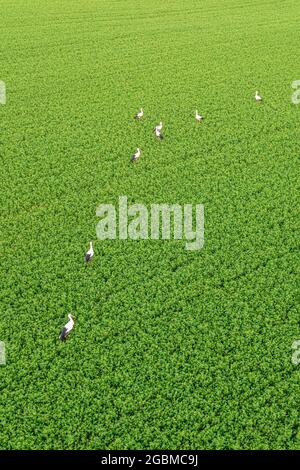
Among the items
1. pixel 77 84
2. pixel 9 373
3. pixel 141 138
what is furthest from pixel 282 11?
pixel 9 373

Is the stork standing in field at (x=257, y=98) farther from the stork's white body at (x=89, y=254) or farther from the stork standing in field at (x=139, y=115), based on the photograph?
the stork's white body at (x=89, y=254)

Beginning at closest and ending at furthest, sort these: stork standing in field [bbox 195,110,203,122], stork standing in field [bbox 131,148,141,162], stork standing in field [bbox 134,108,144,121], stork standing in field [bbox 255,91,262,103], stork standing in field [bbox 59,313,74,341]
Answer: stork standing in field [bbox 59,313,74,341] < stork standing in field [bbox 131,148,141,162] < stork standing in field [bbox 195,110,203,122] < stork standing in field [bbox 134,108,144,121] < stork standing in field [bbox 255,91,262,103]

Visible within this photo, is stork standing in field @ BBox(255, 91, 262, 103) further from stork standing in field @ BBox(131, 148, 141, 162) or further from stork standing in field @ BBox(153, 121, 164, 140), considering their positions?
stork standing in field @ BBox(131, 148, 141, 162)

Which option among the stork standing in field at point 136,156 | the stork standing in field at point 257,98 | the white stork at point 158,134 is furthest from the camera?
the stork standing in field at point 257,98

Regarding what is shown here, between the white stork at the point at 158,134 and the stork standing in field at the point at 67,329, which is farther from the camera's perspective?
the white stork at the point at 158,134

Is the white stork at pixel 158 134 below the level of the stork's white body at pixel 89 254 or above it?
above

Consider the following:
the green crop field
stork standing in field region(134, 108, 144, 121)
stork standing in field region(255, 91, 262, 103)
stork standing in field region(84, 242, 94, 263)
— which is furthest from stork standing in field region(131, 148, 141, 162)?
stork standing in field region(255, 91, 262, 103)

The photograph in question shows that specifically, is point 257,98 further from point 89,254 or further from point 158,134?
point 89,254

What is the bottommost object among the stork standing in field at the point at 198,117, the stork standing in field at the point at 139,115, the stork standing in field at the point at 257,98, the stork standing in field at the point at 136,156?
the stork standing in field at the point at 136,156

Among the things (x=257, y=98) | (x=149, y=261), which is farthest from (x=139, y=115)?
(x=149, y=261)

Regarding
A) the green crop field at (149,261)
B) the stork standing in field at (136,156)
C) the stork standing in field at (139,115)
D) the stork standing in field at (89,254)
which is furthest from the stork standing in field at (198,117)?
the stork standing in field at (89,254)
